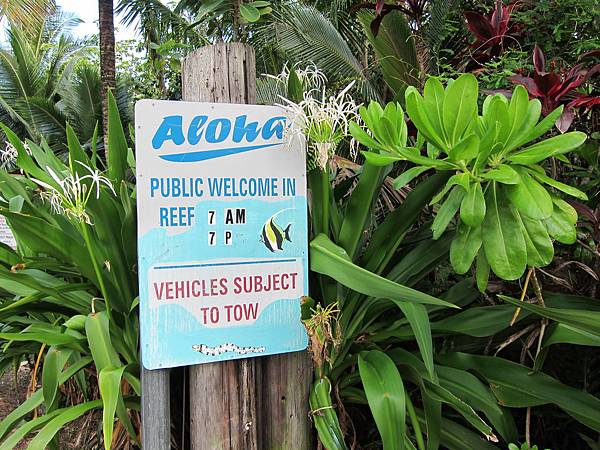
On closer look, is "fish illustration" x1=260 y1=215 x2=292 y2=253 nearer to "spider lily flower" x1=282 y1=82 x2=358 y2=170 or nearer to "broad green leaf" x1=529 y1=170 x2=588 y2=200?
"spider lily flower" x1=282 y1=82 x2=358 y2=170

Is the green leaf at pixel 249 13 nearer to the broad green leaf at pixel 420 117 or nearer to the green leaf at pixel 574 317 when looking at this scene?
the broad green leaf at pixel 420 117

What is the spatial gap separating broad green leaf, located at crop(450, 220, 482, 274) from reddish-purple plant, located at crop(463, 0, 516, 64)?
1.02m

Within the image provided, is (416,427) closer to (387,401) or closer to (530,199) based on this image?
(387,401)

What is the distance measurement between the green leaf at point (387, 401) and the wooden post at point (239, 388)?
27cm

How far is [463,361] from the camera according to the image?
68.2 inches

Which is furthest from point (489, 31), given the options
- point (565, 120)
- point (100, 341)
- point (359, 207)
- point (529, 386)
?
point (100, 341)

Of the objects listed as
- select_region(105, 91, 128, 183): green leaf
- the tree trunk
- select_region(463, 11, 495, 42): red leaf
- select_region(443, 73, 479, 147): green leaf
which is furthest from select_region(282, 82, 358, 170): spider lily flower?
the tree trunk

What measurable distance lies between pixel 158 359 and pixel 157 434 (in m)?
0.22

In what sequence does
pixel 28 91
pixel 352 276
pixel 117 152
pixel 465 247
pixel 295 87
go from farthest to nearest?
pixel 28 91
pixel 117 152
pixel 295 87
pixel 352 276
pixel 465 247

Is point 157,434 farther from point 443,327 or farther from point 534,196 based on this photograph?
point 534,196

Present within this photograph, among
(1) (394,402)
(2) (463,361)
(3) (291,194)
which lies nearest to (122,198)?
(3) (291,194)

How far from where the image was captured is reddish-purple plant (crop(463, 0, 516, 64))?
6.86 ft

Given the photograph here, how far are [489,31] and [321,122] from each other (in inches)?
37.1

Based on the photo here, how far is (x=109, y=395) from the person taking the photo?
1.43 m
